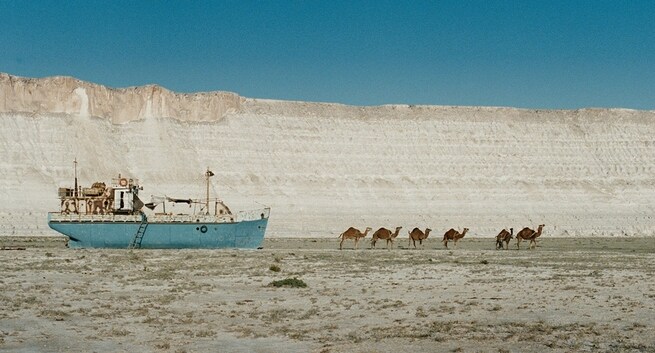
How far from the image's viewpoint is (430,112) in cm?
9238

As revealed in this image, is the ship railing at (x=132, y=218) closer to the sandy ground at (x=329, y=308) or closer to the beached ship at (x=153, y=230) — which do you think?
the beached ship at (x=153, y=230)

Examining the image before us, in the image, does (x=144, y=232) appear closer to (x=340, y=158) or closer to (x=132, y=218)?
(x=132, y=218)

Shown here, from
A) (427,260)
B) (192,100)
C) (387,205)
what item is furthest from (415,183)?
(427,260)

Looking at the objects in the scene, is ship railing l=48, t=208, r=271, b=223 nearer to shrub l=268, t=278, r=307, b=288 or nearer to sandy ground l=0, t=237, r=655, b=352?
sandy ground l=0, t=237, r=655, b=352

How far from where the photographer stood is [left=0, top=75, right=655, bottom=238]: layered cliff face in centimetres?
7381

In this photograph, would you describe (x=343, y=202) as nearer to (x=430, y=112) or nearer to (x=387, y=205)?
(x=387, y=205)

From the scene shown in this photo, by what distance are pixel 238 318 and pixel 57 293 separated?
20.0 ft

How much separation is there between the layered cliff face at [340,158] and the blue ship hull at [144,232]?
74.3ft

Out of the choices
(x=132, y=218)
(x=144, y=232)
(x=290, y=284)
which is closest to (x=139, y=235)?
(x=144, y=232)

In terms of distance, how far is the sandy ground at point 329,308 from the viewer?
43.4 ft

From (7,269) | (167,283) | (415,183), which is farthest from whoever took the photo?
(415,183)

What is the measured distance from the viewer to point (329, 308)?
56.4 ft

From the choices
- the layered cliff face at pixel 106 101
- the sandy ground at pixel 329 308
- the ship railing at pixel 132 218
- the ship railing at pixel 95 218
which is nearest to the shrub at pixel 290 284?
the sandy ground at pixel 329 308

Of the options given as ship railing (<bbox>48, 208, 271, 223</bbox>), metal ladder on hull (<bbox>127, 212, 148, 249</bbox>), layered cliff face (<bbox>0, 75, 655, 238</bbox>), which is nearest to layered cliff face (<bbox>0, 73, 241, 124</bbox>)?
layered cliff face (<bbox>0, 75, 655, 238</bbox>)
